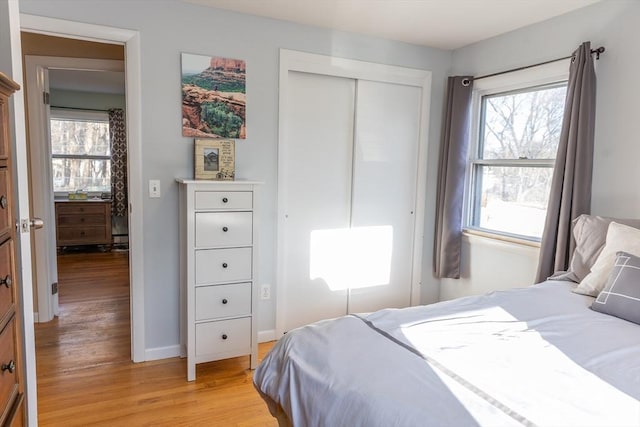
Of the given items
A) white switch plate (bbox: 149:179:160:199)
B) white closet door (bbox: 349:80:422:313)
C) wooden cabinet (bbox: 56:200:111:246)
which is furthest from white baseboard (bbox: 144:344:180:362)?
wooden cabinet (bbox: 56:200:111:246)

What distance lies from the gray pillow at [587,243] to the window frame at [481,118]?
1.94ft

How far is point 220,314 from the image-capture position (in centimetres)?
250

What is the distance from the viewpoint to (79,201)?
5926mm

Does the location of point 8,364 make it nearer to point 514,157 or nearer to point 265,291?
point 265,291

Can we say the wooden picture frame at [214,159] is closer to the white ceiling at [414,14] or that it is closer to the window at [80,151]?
the white ceiling at [414,14]

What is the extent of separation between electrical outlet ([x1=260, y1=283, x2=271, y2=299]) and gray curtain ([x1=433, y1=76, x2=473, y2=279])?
4.70 ft

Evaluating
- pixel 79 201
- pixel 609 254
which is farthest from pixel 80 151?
pixel 609 254

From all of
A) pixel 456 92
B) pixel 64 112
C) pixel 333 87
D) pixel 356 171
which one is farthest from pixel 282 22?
pixel 64 112

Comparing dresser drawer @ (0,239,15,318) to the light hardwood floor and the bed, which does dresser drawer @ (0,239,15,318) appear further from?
the light hardwood floor

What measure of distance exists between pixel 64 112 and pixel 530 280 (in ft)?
20.4

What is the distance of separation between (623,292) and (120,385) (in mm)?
2539

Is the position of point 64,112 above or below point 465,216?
above

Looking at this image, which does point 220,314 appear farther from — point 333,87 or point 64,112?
point 64,112

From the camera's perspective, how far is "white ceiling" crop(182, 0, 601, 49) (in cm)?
251
